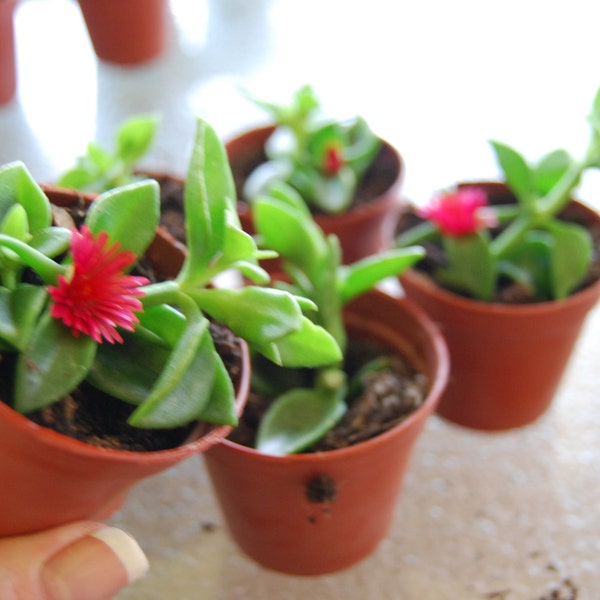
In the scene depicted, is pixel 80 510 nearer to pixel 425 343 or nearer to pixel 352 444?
pixel 352 444

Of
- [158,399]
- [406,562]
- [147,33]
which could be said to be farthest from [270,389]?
[147,33]

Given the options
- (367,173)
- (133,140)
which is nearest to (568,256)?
(367,173)

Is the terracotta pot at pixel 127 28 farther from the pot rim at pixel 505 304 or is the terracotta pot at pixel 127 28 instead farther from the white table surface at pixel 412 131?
the pot rim at pixel 505 304

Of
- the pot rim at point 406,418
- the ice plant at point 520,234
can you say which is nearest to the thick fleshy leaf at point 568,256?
the ice plant at point 520,234

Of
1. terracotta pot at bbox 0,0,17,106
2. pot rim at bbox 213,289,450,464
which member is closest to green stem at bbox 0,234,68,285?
pot rim at bbox 213,289,450,464

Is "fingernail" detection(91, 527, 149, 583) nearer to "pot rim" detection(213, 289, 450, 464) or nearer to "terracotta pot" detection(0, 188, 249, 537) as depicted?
"terracotta pot" detection(0, 188, 249, 537)

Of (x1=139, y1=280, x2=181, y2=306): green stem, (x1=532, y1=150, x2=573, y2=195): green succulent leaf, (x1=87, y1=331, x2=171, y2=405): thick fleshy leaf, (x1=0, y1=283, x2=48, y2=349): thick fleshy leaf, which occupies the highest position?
(x1=0, y1=283, x2=48, y2=349): thick fleshy leaf
